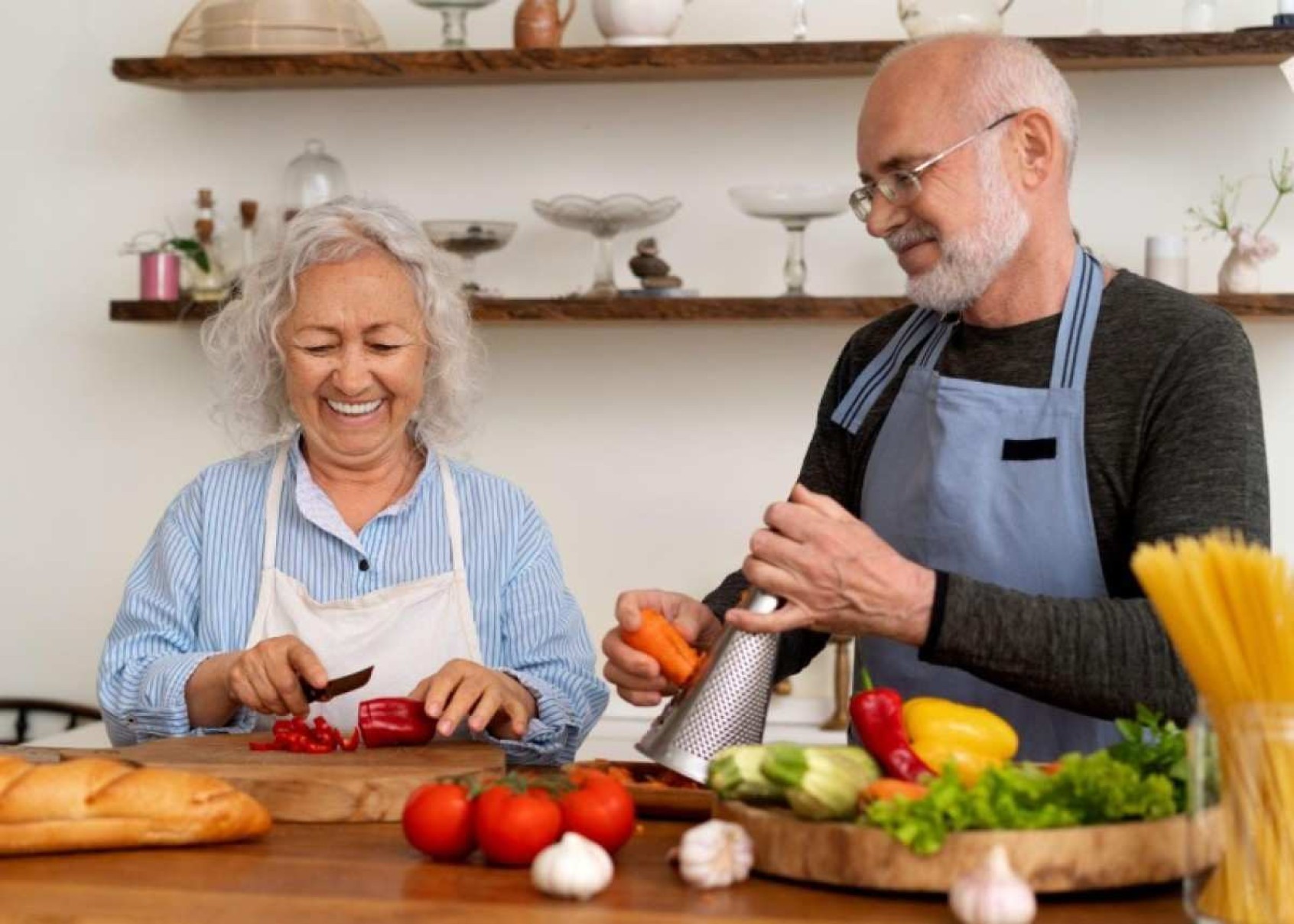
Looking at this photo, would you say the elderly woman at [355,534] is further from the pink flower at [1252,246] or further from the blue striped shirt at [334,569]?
the pink flower at [1252,246]

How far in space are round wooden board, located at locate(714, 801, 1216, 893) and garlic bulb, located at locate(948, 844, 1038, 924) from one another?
45 mm

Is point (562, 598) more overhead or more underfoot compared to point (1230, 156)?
more underfoot

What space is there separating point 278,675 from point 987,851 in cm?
97

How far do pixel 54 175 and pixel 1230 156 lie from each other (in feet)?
8.15

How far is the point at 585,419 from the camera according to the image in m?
4.05

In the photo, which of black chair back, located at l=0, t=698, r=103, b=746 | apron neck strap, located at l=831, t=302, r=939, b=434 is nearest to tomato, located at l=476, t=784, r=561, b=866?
apron neck strap, located at l=831, t=302, r=939, b=434

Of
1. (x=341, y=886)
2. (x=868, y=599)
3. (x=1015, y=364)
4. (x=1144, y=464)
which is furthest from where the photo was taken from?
(x=1015, y=364)

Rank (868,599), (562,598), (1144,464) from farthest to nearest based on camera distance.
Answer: (562,598) → (1144,464) → (868,599)

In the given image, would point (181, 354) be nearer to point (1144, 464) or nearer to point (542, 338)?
point (542, 338)

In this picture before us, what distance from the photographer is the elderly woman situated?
2500 millimetres

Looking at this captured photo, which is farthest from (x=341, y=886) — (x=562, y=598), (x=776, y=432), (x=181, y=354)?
(x=181, y=354)

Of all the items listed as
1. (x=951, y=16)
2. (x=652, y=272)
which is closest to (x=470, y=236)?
(x=652, y=272)

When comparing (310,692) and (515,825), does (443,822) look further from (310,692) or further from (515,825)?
(310,692)

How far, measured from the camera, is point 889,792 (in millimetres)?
1604
